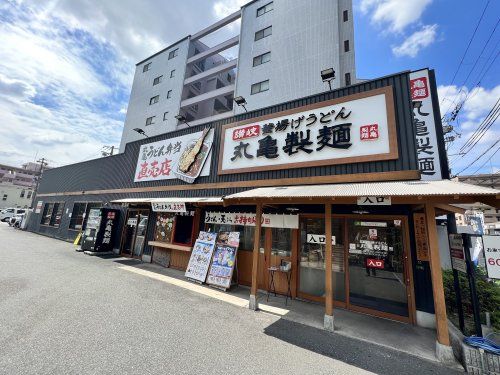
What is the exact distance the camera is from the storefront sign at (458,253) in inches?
177

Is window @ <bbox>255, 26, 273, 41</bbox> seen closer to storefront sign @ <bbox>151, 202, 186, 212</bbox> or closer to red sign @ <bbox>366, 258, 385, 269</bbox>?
storefront sign @ <bbox>151, 202, 186, 212</bbox>

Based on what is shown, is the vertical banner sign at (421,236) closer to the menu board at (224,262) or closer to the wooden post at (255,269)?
the wooden post at (255,269)

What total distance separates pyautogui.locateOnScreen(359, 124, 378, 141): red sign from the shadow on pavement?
4.82 metres

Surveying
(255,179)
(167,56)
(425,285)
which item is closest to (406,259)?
(425,285)

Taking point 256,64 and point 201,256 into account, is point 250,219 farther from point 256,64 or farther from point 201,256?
point 256,64

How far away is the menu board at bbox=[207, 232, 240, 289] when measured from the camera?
7.72 meters

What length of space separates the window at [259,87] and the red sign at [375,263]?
639 inches

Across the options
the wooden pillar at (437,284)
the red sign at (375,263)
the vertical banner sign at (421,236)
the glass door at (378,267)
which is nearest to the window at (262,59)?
the glass door at (378,267)

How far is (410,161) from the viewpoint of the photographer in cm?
579

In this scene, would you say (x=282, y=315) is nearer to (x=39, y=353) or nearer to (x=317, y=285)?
(x=317, y=285)

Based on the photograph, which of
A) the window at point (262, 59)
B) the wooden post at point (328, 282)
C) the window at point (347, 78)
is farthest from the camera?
the window at point (262, 59)

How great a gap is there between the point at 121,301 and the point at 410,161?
8.22 meters

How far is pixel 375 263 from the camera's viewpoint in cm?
602

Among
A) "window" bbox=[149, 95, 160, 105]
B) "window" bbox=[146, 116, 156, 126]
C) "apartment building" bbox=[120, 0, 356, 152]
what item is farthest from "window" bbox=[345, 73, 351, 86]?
"window" bbox=[149, 95, 160, 105]
